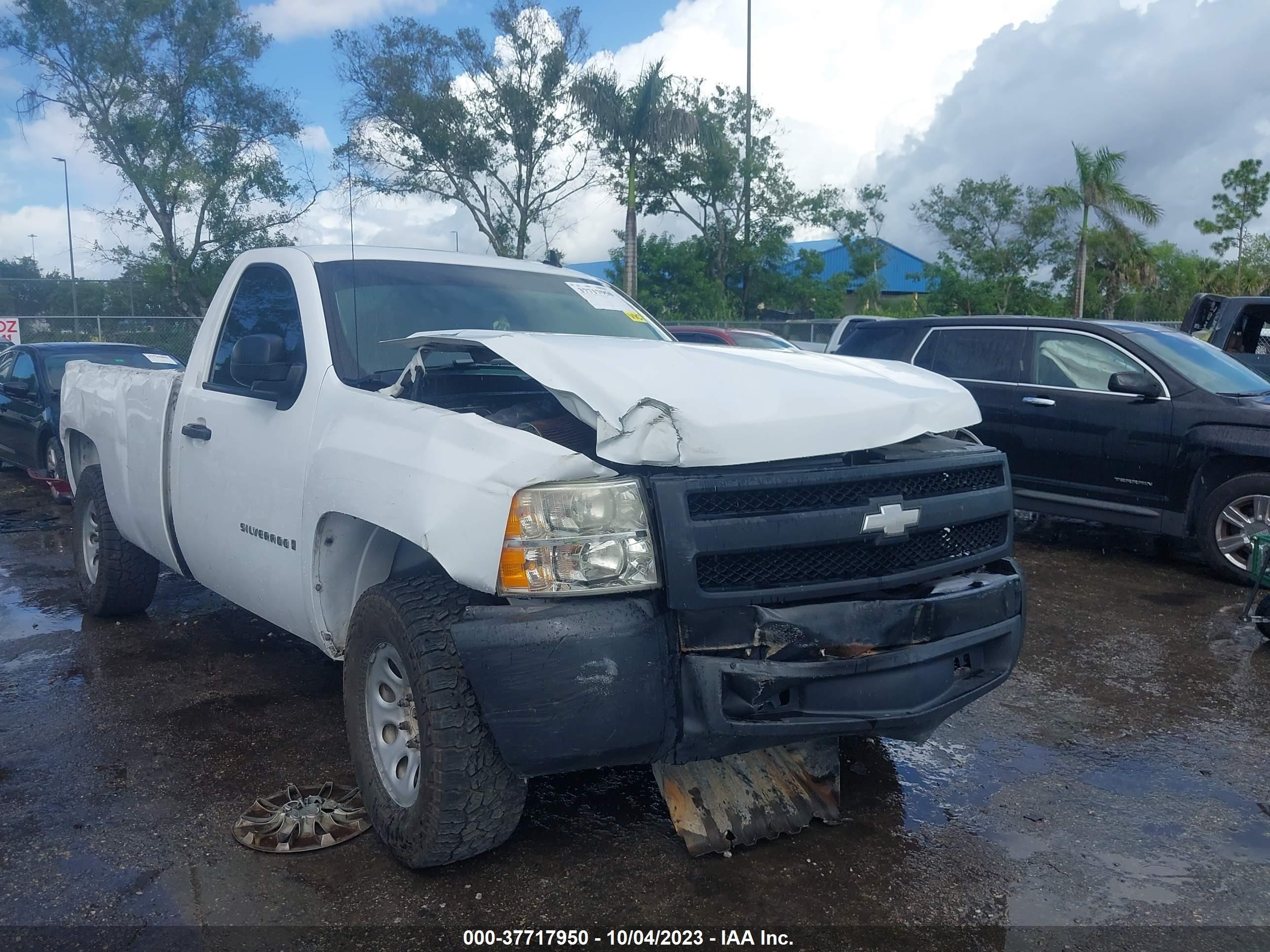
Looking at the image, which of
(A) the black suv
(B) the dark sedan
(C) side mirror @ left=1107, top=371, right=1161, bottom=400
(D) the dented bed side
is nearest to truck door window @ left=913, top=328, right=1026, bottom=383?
(A) the black suv

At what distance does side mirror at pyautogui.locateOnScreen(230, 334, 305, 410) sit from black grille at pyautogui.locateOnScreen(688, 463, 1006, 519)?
5.69 ft

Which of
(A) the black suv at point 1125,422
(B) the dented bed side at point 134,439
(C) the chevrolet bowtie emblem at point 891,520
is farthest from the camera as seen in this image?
(A) the black suv at point 1125,422

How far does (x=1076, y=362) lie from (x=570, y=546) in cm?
616

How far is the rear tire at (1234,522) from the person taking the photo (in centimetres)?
641

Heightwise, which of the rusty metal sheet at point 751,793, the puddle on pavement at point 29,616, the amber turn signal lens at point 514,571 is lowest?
the puddle on pavement at point 29,616

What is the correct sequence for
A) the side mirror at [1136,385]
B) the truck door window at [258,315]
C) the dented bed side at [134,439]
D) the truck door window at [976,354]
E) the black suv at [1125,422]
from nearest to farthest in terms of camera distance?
the truck door window at [258,315], the dented bed side at [134,439], the black suv at [1125,422], the side mirror at [1136,385], the truck door window at [976,354]

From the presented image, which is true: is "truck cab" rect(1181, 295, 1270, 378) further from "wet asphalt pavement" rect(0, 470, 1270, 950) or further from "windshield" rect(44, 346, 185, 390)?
"windshield" rect(44, 346, 185, 390)

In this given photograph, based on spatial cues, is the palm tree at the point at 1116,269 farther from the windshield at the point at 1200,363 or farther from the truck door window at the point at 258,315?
the truck door window at the point at 258,315

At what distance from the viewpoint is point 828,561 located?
2668 millimetres

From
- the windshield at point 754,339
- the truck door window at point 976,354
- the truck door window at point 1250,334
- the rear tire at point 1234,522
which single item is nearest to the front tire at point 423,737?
the rear tire at point 1234,522

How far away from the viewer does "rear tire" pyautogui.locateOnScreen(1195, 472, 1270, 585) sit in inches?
252

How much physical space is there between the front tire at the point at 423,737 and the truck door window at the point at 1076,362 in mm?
5909

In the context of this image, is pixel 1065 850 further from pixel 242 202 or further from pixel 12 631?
pixel 242 202

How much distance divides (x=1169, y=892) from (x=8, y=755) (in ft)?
13.0
